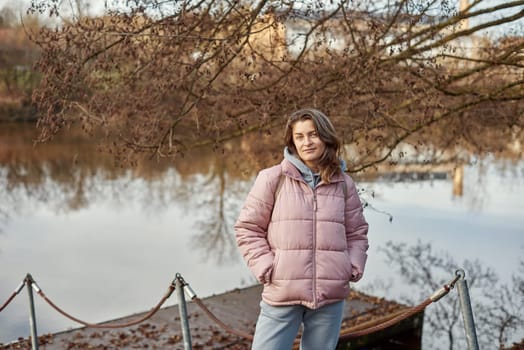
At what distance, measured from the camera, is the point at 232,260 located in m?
15.3

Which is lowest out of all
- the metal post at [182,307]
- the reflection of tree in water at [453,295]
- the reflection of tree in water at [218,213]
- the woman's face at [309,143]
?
the reflection of tree in water at [453,295]

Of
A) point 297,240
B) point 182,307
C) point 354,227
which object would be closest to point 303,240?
point 297,240

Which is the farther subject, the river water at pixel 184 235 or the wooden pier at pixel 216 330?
the river water at pixel 184 235

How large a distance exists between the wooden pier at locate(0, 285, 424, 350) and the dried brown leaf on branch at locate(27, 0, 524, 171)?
221 centimetres

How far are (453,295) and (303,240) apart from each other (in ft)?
30.0

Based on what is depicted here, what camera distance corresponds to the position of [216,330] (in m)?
8.11

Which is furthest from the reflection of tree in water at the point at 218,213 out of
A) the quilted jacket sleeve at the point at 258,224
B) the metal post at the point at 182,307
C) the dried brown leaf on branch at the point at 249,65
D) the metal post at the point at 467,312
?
the quilted jacket sleeve at the point at 258,224

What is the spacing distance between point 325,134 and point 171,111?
18.5 ft

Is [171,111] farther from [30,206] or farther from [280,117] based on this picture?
[30,206]

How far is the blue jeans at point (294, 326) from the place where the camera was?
3041 mm

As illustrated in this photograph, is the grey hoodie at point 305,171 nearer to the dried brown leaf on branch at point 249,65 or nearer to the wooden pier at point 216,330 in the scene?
the dried brown leaf on branch at point 249,65

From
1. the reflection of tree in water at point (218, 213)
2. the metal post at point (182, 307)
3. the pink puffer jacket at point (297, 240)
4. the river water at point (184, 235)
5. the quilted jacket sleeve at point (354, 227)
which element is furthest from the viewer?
the reflection of tree in water at point (218, 213)

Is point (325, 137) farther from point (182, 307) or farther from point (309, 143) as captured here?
point (182, 307)

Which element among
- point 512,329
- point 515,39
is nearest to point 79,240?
point 512,329
